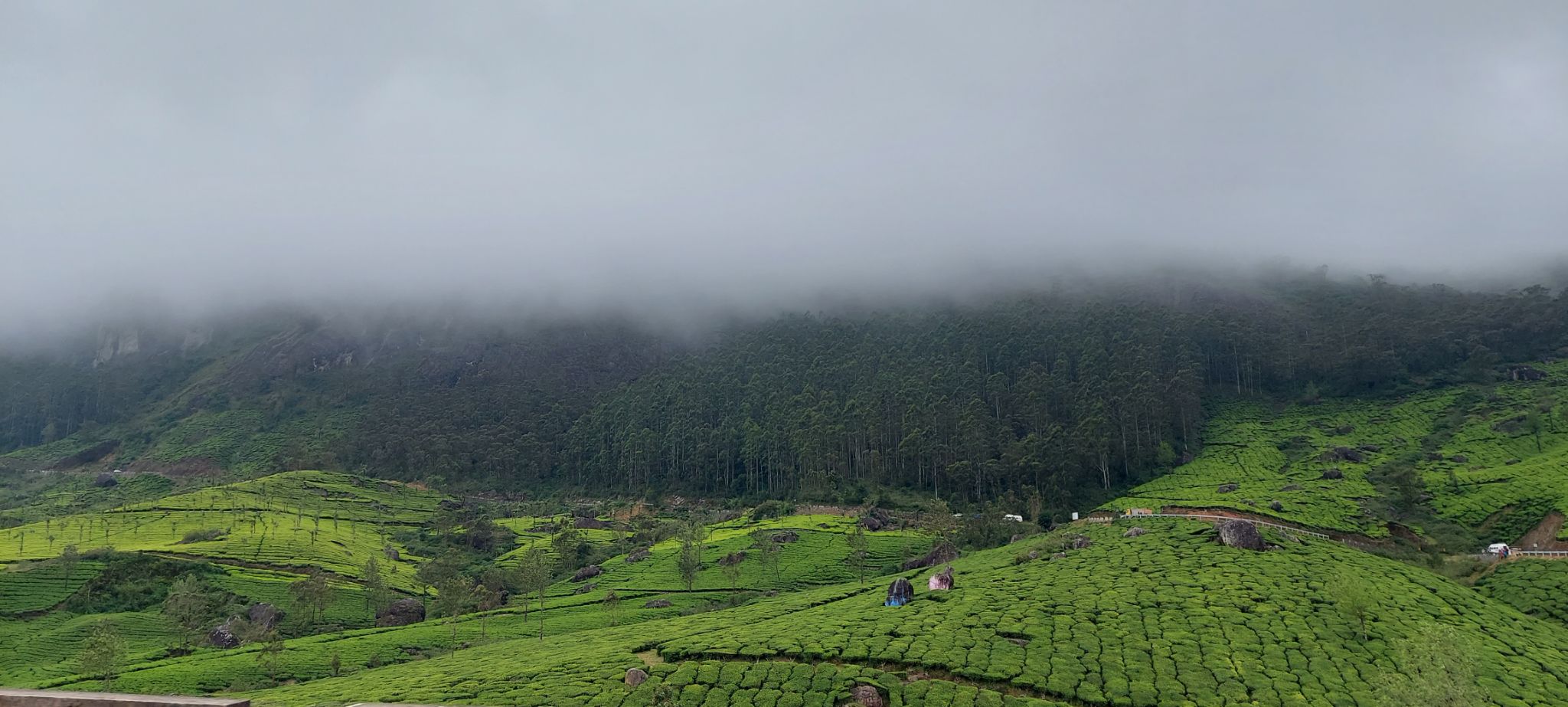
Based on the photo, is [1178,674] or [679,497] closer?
[1178,674]

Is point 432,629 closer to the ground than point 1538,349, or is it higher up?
closer to the ground

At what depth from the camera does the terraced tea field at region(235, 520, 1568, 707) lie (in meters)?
44.5

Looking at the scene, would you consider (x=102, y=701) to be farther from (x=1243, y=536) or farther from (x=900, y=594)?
(x=1243, y=536)

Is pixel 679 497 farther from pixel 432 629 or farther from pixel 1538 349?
pixel 1538 349

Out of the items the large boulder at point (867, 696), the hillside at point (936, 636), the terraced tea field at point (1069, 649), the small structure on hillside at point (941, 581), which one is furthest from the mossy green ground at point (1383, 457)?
the large boulder at point (867, 696)

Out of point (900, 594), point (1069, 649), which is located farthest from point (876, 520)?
point (1069, 649)

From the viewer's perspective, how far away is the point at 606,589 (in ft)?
309

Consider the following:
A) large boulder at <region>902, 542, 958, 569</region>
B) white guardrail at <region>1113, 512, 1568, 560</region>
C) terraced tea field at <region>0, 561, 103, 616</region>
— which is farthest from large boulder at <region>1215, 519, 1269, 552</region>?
terraced tea field at <region>0, 561, 103, 616</region>

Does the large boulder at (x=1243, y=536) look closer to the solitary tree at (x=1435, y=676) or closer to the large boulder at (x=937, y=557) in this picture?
the solitary tree at (x=1435, y=676)

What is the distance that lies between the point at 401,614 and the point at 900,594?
197 ft

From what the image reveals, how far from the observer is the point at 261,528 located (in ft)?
392

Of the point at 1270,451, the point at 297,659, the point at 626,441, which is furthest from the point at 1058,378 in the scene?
the point at 297,659

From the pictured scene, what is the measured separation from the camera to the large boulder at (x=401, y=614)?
87.2 metres

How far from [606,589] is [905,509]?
190 feet
